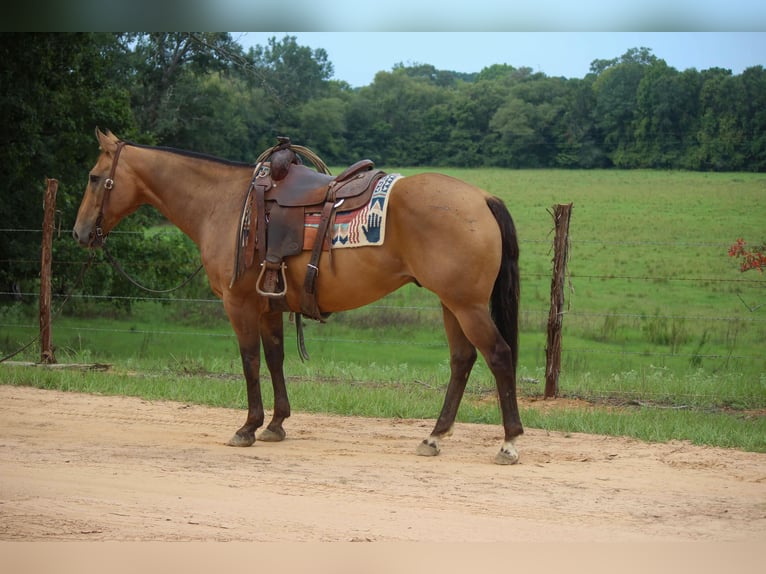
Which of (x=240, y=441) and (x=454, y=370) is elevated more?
(x=454, y=370)

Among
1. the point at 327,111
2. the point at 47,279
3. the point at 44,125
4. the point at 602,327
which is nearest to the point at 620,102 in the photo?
the point at 602,327

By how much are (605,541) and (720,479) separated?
1.59m

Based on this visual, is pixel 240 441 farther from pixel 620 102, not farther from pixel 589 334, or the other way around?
pixel 620 102

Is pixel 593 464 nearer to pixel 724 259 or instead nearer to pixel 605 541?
pixel 605 541

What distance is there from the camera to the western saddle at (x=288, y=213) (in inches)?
216

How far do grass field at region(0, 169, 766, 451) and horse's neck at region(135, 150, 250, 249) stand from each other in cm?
188

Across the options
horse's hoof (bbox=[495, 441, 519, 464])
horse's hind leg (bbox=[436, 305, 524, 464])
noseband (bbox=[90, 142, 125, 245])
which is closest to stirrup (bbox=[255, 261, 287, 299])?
horse's hind leg (bbox=[436, 305, 524, 464])

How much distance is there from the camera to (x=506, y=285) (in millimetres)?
5324

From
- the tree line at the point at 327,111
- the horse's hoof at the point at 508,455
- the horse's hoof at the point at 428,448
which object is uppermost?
the tree line at the point at 327,111

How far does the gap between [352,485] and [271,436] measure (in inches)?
55.0

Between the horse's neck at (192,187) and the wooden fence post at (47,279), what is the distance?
3329 millimetres

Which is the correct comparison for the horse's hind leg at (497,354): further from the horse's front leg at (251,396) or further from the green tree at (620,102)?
the green tree at (620,102)

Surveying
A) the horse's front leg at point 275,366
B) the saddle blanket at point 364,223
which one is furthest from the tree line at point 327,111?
the saddle blanket at point 364,223
